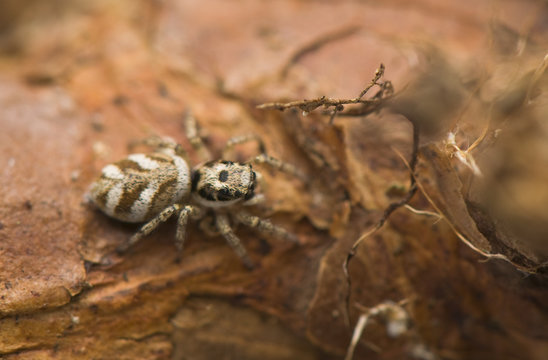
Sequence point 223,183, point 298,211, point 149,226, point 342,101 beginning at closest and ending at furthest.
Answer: point 342,101 → point 149,226 → point 223,183 → point 298,211

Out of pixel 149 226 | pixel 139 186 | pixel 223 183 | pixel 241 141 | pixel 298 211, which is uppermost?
pixel 241 141

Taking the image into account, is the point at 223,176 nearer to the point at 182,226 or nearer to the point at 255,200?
the point at 255,200

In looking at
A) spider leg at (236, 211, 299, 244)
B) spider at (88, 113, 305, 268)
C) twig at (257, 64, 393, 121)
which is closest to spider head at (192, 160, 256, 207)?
spider at (88, 113, 305, 268)

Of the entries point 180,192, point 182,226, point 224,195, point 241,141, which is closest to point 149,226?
point 182,226

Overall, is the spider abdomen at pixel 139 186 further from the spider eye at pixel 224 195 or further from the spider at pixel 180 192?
the spider eye at pixel 224 195

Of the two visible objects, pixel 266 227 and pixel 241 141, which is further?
pixel 241 141

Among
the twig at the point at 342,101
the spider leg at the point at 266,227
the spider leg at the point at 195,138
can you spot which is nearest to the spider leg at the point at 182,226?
the spider leg at the point at 266,227
